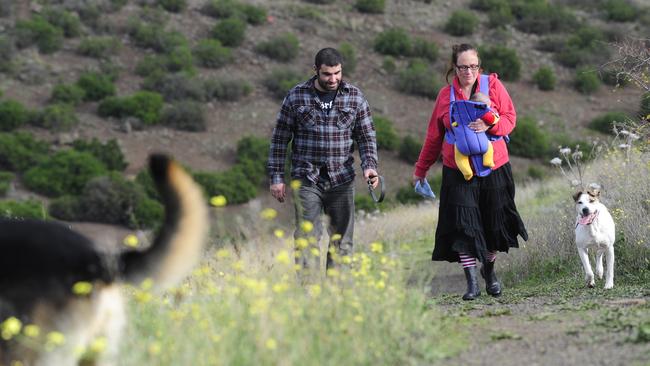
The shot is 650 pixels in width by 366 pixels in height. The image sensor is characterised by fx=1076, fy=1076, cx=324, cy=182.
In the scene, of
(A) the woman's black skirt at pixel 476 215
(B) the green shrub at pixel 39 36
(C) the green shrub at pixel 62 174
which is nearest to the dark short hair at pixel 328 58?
(A) the woman's black skirt at pixel 476 215

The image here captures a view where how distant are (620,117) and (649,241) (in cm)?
2164

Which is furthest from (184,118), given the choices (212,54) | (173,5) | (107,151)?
(173,5)

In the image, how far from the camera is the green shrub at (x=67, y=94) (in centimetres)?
3219

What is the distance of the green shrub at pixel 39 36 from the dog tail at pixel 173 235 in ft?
107

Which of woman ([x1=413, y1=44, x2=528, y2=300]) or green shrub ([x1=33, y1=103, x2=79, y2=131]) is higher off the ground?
woman ([x1=413, y1=44, x2=528, y2=300])

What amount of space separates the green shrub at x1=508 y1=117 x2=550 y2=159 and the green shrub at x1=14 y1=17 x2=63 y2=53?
15.7m

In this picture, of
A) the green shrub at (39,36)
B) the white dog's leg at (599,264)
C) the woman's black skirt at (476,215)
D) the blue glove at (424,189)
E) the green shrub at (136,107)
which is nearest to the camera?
the woman's black skirt at (476,215)

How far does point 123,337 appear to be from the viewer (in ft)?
15.7

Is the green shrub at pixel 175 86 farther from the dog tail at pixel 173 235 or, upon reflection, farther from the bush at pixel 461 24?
the dog tail at pixel 173 235

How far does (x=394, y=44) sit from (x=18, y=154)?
51.8 ft

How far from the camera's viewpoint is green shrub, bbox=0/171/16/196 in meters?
26.8

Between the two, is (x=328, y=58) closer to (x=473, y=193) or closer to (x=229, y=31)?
(x=473, y=193)

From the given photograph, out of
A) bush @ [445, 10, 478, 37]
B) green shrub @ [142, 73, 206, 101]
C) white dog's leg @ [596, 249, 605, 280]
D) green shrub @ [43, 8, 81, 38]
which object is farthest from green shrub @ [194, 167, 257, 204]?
white dog's leg @ [596, 249, 605, 280]

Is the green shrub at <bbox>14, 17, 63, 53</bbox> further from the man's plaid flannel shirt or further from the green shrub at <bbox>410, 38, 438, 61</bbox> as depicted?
the man's plaid flannel shirt
